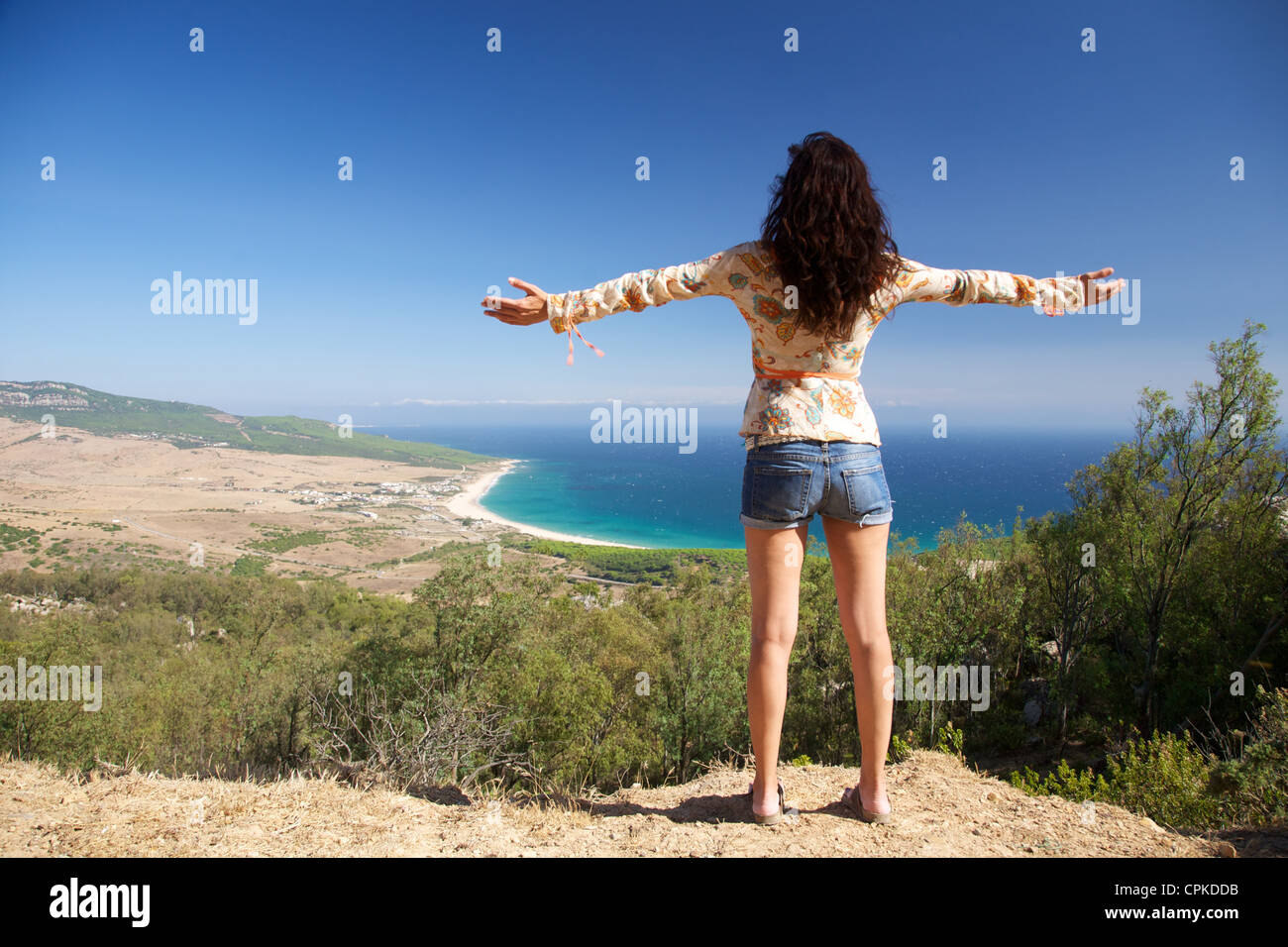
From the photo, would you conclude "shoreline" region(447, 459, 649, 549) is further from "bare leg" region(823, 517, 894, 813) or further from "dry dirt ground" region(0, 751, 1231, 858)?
"bare leg" region(823, 517, 894, 813)

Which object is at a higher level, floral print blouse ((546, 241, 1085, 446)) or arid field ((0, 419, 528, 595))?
floral print blouse ((546, 241, 1085, 446))

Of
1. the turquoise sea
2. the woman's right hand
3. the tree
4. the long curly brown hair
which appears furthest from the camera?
the turquoise sea

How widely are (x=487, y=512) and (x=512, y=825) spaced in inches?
3453

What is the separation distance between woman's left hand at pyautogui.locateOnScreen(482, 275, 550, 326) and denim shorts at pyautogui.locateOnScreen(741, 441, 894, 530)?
1041 mm

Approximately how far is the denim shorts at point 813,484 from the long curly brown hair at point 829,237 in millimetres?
465

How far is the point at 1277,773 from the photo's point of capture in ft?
14.8

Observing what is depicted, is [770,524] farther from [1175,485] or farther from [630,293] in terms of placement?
[1175,485]

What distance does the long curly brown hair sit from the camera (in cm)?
184

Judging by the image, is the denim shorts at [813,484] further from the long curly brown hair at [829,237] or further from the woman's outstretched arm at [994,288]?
the woman's outstretched arm at [994,288]

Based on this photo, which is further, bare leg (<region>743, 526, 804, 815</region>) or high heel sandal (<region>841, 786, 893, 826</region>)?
high heel sandal (<region>841, 786, 893, 826</region>)
